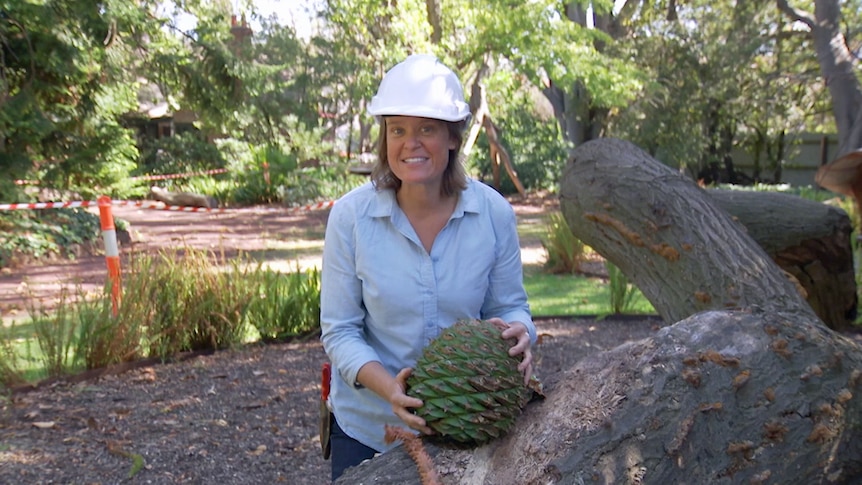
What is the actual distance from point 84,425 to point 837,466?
12.6ft

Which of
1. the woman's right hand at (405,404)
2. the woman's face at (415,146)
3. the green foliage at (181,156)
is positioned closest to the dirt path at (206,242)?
the woman's face at (415,146)

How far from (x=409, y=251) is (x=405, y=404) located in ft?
1.58

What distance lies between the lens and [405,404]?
1.71m

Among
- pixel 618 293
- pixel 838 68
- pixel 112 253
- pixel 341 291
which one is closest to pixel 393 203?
pixel 341 291

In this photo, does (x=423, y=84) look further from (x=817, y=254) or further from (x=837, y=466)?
(x=817, y=254)

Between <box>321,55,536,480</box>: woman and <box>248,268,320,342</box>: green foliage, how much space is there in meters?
4.05

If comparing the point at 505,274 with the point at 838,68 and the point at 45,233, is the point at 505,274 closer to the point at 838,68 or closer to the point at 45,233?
the point at 45,233

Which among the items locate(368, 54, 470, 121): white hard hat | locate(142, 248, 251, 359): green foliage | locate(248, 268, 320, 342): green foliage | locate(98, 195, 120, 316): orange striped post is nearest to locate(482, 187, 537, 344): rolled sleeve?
locate(368, 54, 470, 121): white hard hat

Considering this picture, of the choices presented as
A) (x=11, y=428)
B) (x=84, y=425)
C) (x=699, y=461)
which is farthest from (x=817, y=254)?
(x=11, y=428)

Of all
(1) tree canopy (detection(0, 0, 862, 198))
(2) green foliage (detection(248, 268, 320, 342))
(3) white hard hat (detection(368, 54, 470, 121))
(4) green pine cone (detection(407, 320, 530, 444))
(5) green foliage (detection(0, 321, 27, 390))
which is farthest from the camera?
(1) tree canopy (detection(0, 0, 862, 198))

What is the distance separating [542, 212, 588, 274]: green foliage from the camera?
955 centimetres

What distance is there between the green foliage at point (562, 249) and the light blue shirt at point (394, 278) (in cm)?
748

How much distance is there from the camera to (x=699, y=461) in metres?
1.75

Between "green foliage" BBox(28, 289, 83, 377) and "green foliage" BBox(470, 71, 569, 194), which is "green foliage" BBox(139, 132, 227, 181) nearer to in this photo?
"green foliage" BBox(470, 71, 569, 194)
